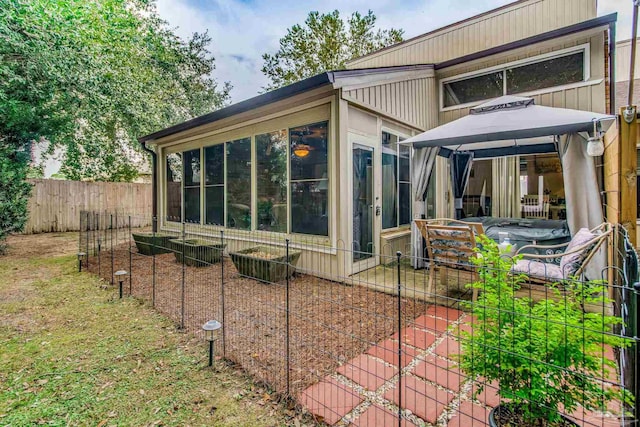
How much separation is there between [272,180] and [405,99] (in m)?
2.96

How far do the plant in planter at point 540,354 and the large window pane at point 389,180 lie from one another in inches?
156

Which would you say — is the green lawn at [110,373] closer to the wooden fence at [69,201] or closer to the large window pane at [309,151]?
the large window pane at [309,151]

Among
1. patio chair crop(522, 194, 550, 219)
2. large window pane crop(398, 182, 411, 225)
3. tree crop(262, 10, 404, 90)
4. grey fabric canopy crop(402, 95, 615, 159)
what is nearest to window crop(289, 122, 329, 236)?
grey fabric canopy crop(402, 95, 615, 159)

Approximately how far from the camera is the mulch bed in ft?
8.31

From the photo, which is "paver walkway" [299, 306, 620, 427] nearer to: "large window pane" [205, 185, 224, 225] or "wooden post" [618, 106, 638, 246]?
"wooden post" [618, 106, 638, 246]

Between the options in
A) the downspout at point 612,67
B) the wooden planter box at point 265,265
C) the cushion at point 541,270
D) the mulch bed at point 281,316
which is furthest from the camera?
the downspout at point 612,67

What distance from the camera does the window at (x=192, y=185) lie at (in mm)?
7625

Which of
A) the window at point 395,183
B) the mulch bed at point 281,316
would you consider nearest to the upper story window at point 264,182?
the mulch bed at point 281,316

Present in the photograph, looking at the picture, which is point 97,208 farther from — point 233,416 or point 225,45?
point 233,416

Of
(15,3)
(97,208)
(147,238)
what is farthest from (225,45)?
(147,238)

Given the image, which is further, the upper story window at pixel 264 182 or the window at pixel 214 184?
the window at pixel 214 184

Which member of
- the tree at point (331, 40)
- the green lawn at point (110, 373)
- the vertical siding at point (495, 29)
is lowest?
the green lawn at point (110, 373)

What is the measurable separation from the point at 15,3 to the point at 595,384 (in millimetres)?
8685

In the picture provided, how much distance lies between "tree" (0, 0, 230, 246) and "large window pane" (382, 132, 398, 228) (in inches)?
249
